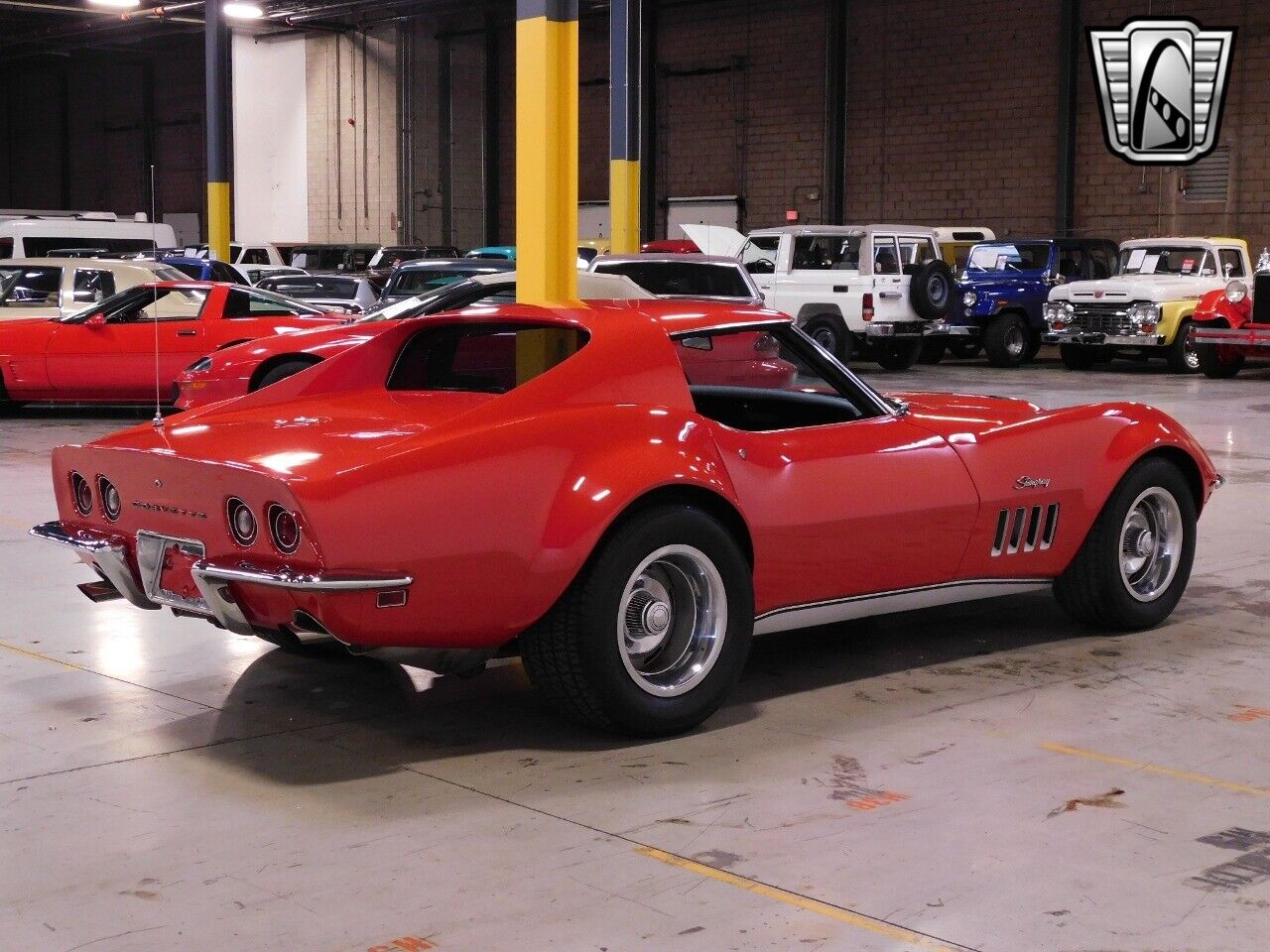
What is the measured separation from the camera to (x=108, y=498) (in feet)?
14.9

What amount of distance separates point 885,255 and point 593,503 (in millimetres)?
16326

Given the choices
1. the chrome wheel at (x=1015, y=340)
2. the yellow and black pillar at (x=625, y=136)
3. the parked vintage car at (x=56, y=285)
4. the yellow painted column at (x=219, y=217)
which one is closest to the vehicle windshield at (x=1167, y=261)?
the chrome wheel at (x=1015, y=340)

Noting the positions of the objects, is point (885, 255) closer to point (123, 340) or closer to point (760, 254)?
point (760, 254)

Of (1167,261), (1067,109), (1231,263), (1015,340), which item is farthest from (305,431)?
(1067,109)

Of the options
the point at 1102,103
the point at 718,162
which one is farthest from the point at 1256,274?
the point at 718,162

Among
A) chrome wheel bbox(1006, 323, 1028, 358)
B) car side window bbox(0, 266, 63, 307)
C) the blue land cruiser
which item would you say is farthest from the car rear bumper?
car side window bbox(0, 266, 63, 307)

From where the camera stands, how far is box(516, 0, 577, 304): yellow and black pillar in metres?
9.10

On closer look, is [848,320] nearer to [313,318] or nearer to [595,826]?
[313,318]

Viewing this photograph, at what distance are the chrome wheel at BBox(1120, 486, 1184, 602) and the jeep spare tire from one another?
14133 millimetres

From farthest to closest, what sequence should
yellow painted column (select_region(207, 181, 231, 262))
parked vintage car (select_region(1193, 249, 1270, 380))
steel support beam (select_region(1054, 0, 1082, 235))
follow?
yellow painted column (select_region(207, 181, 231, 262)), steel support beam (select_region(1054, 0, 1082, 235)), parked vintage car (select_region(1193, 249, 1270, 380))

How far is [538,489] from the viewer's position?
410cm

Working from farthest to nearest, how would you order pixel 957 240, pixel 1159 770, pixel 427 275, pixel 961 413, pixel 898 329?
pixel 957 240 < pixel 898 329 < pixel 427 275 < pixel 961 413 < pixel 1159 770

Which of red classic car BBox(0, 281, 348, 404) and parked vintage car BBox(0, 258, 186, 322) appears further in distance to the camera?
parked vintage car BBox(0, 258, 186, 322)

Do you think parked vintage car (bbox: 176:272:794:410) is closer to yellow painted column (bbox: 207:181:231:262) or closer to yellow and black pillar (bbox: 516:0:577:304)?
yellow and black pillar (bbox: 516:0:577:304)
